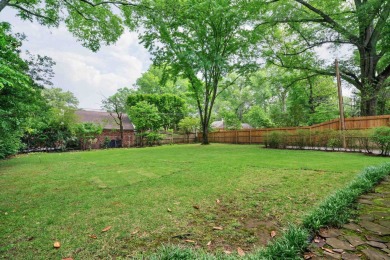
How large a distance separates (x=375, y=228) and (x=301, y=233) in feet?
2.78

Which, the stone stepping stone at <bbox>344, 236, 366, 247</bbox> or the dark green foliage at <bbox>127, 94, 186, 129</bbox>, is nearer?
the stone stepping stone at <bbox>344, 236, 366, 247</bbox>

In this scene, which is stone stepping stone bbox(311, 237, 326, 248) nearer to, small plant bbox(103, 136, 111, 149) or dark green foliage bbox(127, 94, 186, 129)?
small plant bbox(103, 136, 111, 149)

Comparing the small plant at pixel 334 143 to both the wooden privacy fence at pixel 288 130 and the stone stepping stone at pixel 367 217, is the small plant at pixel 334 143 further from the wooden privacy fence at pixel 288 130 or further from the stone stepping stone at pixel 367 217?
the stone stepping stone at pixel 367 217

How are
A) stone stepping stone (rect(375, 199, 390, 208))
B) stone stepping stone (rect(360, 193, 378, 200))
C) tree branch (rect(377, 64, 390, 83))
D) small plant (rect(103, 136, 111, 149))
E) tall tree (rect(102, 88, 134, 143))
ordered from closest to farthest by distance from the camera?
stone stepping stone (rect(375, 199, 390, 208)), stone stepping stone (rect(360, 193, 378, 200)), tree branch (rect(377, 64, 390, 83)), small plant (rect(103, 136, 111, 149)), tall tree (rect(102, 88, 134, 143))

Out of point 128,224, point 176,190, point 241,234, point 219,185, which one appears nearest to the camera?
point 241,234

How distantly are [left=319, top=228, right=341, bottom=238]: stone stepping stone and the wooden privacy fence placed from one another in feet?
32.4

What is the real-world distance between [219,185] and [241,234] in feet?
5.72

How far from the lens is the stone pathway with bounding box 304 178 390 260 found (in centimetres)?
148

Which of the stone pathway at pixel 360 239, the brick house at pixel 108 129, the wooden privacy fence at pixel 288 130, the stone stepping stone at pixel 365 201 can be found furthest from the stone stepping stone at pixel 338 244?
the brick house at pixel 108 129

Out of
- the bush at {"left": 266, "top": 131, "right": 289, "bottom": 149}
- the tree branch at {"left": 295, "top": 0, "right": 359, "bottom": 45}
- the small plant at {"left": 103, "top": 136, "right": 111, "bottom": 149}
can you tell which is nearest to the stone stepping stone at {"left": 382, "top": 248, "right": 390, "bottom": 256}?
the bush at {"left": 266, "top": 131, "right": 289, "bottom": 149}

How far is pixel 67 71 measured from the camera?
15.4 meters

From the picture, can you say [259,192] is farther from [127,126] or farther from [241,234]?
[127,126]

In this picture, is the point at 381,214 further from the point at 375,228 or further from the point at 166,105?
the point at 166,105

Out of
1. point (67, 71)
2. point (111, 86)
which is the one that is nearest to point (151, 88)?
point (111, 86)
